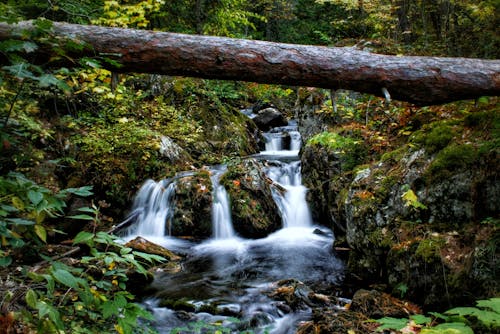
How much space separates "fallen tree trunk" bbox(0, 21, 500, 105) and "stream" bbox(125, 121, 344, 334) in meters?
A: 2.75

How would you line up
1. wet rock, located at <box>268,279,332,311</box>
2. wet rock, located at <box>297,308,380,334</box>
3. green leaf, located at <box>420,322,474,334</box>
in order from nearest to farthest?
green leaf, located at <box>420,322,474,334</box>
wet rock, located at <box>297,308,380,334</box>
wet rock, located at <box>268,279,332,311</box>

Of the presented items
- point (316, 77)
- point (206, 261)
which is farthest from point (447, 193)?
point (206, 261)

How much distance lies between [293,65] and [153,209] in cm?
614

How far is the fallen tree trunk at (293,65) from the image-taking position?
3352 millimetres

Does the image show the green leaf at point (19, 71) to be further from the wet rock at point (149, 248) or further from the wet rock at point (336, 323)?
the wet rock at point (149, 248)

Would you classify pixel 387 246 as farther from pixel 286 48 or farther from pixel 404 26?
pixel 404 26

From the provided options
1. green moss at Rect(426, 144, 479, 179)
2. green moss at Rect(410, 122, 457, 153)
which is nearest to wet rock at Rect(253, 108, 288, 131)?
green moss at Rect(410, 122, 457, 153)

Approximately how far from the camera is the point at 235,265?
23.3ft

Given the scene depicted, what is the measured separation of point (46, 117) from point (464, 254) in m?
9.34

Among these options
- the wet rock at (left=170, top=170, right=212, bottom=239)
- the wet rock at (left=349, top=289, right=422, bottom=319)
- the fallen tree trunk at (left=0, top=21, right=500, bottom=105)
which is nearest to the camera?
the fallen tree trunk at (left=0, top=21, right=500, bottom=105)

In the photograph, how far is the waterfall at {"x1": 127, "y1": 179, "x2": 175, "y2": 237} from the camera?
8.34 metres

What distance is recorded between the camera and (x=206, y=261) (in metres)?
7.20

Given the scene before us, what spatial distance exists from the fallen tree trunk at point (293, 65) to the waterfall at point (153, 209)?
214 inches

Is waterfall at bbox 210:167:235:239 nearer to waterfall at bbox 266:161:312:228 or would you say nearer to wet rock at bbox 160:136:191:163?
waterfall at bbox 266:161:312:228
